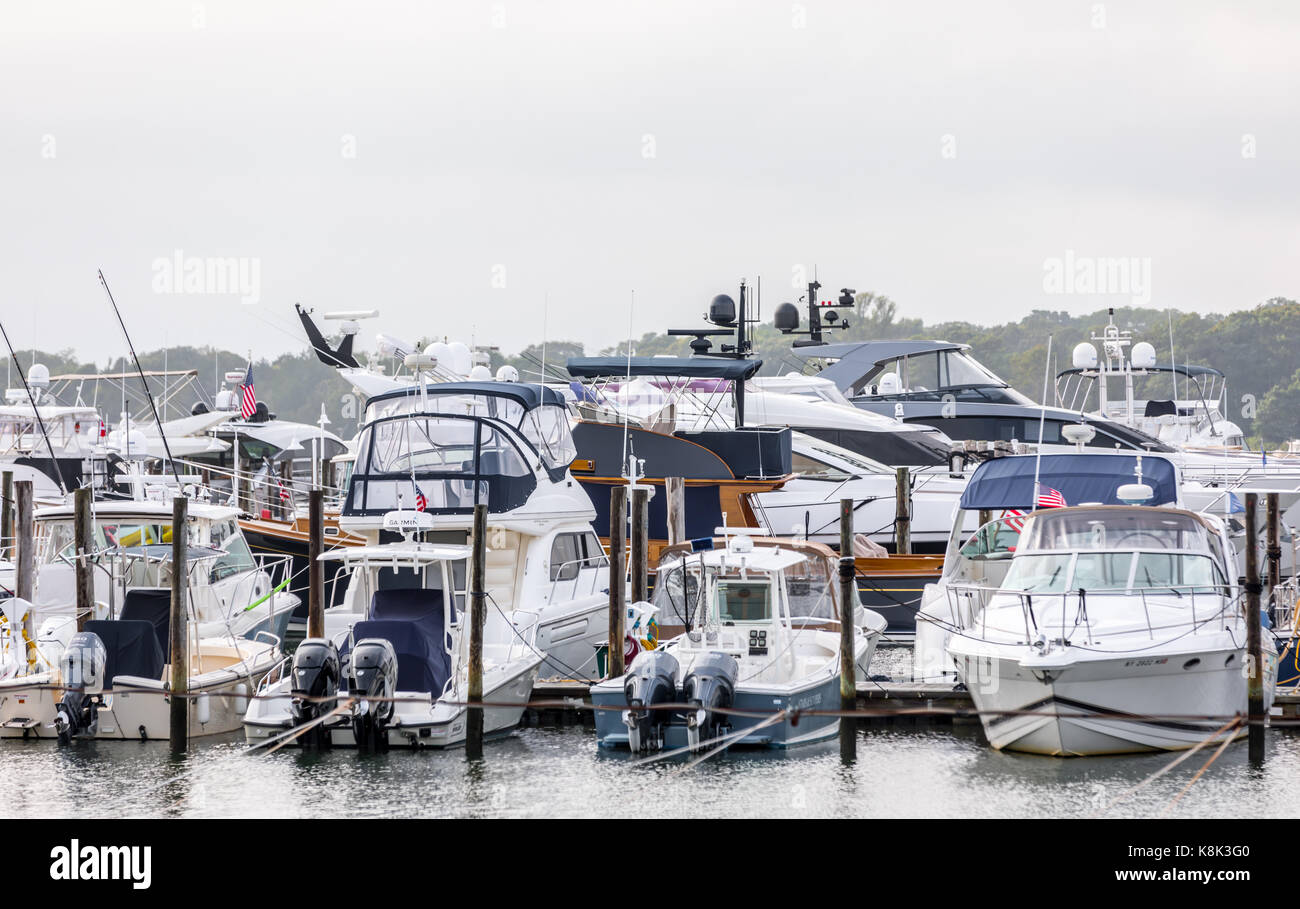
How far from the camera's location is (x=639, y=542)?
65.3ft

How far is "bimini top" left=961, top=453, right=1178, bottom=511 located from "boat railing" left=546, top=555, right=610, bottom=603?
18.1 feet

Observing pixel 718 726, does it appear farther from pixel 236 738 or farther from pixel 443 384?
pixel 443 384

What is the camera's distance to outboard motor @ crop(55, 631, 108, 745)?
1798cm

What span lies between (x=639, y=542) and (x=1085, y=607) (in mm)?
5676

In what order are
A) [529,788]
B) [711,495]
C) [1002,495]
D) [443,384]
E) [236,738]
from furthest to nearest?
1. [711,495]
2. [443,384]
3. [1002,495]
4. [236,738]
5. [529,788]

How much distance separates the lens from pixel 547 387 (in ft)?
80.4

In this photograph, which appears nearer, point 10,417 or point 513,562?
point 513,562

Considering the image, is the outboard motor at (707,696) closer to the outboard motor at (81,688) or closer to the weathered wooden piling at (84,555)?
the outboard motor at (81,688)

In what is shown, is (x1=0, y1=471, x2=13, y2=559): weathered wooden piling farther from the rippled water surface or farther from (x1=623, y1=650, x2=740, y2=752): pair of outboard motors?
(x1=623, y1=650, x2=740, y2=752): pair of outboard motors

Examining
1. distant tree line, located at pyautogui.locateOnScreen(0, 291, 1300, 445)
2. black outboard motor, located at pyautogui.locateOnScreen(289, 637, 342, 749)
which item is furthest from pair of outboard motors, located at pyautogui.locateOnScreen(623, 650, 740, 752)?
distant tree line, located at pyautogui.locateOnScreen(0, 291, 1300, 445)

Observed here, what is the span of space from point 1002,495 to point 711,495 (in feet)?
25.0

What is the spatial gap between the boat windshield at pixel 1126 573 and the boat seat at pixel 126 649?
10.1 metres

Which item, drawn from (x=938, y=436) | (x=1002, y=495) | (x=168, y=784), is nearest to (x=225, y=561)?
(x=168, y=784)

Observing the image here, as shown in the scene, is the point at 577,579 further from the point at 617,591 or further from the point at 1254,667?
the point at 1254,667
